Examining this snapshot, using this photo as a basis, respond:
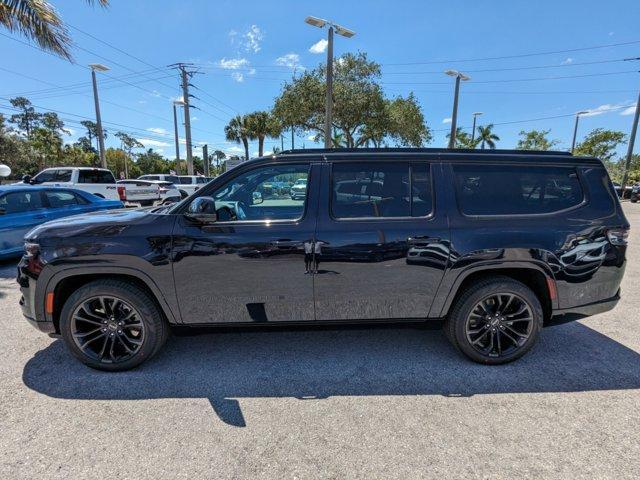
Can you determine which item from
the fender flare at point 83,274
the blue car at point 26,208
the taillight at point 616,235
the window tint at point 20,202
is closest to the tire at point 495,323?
the taillight at point 616,235

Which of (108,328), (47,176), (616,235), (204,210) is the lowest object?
(108,328)

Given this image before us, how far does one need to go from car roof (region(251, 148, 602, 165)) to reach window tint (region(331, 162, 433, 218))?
0.09m

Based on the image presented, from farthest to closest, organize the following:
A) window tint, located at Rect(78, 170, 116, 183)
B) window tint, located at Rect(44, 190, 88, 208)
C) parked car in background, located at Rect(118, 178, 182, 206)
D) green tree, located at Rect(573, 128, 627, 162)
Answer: green tree, located at Rect(573, 128, 627, 162)
parked car in background, located at Rect(118, 178, 182, 206)
window tint, located at Rect(78, 170, 116, 183)
window tint, located at Rect(44, 190, 88, 208)

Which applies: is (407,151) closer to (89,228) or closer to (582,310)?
(582,310)

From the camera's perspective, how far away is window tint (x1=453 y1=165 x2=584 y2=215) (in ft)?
10.2

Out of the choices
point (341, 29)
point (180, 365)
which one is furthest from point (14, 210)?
point (341, 29)

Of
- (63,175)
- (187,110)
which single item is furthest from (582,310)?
(187,110)

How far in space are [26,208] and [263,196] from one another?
19.8 ft

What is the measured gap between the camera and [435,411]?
8.57 ft

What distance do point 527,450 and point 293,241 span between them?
6.89ft

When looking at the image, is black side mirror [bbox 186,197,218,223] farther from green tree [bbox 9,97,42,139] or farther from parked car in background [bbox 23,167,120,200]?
green tree [bbox 9,97,42,139]

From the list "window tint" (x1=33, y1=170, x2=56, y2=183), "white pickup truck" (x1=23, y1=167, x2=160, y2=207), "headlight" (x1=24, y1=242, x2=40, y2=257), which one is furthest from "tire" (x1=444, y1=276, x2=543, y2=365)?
"window tint" (x1=33, y1=170, x2=56, y2=183)

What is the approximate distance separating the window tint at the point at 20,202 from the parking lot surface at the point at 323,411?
13.4ft

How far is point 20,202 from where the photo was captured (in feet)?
22.5
